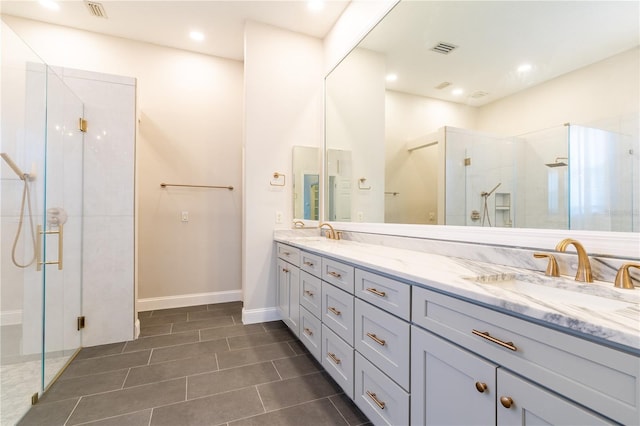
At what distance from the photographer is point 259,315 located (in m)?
2.89

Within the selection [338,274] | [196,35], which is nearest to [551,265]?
[338,274]

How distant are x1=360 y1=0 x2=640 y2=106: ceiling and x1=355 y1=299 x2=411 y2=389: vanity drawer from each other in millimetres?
1179

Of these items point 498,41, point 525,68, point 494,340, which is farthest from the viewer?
point 498,41

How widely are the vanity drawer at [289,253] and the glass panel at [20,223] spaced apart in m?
1.65

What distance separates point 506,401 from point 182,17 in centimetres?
372

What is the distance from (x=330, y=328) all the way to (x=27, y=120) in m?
2.20

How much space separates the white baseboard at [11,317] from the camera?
58.2 inches

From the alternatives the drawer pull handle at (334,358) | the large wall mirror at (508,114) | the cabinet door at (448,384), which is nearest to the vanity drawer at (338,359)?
the drawer pull handle at (334,358)

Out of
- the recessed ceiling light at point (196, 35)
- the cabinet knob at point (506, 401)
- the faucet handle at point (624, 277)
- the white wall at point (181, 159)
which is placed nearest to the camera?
the cabinet knob at point (506, 401)

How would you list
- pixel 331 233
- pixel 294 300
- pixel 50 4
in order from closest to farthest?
pixel 294 300 < pixel 50 4 < pixel 331 233

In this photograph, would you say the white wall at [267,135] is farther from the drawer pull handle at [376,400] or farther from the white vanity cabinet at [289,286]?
the drawer pull handle at [376,400]

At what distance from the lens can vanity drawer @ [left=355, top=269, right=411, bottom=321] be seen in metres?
1.17

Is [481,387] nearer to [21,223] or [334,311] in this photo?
[334,311]

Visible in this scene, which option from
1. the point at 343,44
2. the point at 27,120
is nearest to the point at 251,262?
the point at 27,120
